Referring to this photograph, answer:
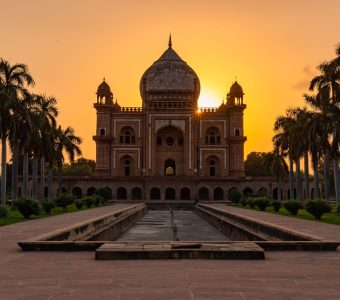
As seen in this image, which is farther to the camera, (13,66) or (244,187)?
(244,187)

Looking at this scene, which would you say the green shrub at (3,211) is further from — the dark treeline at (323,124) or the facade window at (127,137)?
the facade window at (127,137)

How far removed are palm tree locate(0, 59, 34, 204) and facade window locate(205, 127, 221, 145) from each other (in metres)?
31.2

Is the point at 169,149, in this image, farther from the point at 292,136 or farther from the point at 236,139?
the point at 292,136

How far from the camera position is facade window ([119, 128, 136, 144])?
58.1 metres

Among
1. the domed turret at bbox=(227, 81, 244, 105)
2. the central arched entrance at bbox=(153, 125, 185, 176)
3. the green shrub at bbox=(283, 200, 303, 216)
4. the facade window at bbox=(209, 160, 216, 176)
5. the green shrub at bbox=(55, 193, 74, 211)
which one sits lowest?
the green shrub at bbox=(283, 200, 303, 216)

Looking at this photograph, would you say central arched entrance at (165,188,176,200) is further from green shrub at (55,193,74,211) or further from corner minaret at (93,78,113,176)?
green shrub at (55,193,74,211)

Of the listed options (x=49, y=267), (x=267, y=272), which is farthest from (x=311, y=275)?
(x=49, y=267)

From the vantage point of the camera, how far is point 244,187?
184 ft

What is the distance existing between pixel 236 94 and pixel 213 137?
6369 mm

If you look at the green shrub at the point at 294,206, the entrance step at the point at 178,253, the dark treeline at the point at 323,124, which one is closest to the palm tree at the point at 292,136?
the dark treeline at the point at 323,124

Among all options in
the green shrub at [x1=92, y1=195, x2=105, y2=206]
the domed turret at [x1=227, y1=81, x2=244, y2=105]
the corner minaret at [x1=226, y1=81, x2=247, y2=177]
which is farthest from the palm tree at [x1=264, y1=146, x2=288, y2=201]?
the green shrub at [x1=92, y1=195, x2=105, y2=206]

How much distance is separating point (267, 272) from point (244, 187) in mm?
49790

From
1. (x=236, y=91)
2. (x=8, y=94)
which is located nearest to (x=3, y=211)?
(x=8, y=94)

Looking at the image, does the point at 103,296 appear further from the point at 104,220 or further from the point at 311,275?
the point at 104,220
